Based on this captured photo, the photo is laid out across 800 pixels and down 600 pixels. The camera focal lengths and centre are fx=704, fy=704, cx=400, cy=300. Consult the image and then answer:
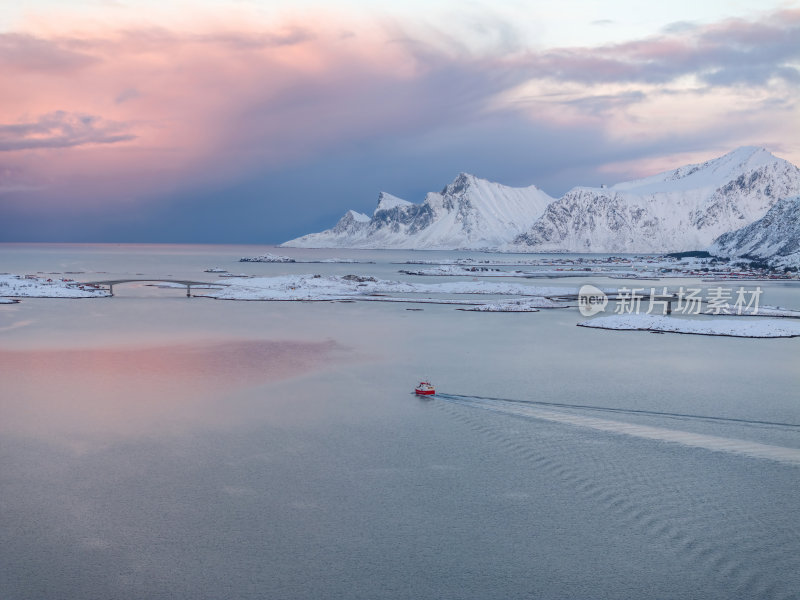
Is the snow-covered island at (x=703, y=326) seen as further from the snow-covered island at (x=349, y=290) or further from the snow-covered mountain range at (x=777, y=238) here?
the snow-covered mountain range at (x=777, y=238)

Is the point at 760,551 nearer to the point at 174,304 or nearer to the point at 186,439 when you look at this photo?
the point at 186,439

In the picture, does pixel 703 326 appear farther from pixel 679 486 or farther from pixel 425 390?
pixel 679 486

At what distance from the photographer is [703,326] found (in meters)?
38.4

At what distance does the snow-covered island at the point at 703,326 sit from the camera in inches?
1441

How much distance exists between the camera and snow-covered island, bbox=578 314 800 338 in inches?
1441

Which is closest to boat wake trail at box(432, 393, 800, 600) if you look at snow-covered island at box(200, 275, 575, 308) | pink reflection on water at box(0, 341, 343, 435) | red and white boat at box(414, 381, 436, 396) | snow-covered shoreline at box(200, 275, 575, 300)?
red and white boat at box(414, 381, 436, 396)

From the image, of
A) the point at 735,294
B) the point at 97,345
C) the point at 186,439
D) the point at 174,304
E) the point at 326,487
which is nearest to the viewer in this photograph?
the point at 326,487

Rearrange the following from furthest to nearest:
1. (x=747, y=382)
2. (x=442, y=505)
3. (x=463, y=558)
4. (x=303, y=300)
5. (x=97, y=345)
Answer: (x=303, y=300)
(x=97, y=345)
(x=747, y=382)
(x=442, y=505)
(x=463, y=558)

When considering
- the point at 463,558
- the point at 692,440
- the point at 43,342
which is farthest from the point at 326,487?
the point at 43,342

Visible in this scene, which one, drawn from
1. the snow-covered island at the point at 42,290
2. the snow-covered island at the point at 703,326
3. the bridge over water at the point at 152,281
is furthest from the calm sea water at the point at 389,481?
the bridge over water at the point at 152,281

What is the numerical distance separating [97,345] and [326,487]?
2254 centimetres

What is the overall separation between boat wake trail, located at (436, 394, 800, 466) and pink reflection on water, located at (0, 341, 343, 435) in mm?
6456

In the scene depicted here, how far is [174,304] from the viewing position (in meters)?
54.6

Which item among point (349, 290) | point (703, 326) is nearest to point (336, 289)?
point (349, 290)
